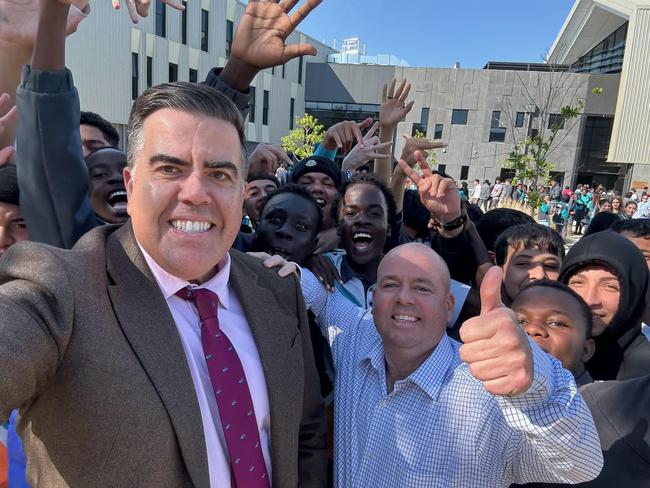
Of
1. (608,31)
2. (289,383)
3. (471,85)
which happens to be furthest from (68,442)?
(608,31)

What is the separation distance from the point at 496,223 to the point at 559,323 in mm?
2192

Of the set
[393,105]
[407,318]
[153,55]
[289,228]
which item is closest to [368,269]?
[289,228]

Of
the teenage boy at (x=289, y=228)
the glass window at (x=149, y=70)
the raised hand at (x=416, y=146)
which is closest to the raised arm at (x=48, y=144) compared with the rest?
the teenage boy at (x=289, y=228)

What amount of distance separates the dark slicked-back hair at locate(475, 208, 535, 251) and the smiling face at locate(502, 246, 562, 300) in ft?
3.77

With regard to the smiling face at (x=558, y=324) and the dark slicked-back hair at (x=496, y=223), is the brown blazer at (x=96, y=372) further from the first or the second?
the dark slicked-back hair at (x=496, y=223)

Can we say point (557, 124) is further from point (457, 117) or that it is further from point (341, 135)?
point (457, 117)

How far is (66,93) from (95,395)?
1.17 metres

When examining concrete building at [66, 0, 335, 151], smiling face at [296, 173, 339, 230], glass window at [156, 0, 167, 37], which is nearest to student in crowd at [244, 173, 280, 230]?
smiling face at [296, 173, 339, 230]

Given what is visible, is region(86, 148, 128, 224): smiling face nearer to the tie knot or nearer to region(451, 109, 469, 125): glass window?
the tie knot

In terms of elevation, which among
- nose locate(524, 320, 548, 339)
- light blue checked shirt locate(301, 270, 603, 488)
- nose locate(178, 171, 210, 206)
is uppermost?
nose locate(178, 171, 210, 206)

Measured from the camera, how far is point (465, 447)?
1.55 m

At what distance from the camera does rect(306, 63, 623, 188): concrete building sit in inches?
1250

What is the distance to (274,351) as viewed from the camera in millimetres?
1486

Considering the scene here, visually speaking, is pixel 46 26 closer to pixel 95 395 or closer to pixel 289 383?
pixel 95 395
